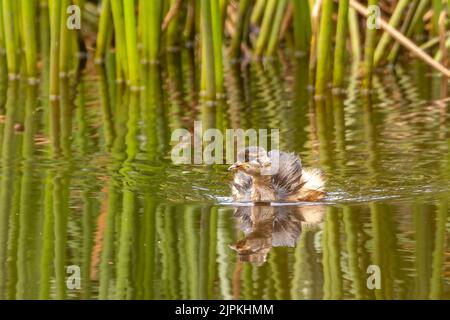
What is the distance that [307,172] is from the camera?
6641mm

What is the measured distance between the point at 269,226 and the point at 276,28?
16.5 feet

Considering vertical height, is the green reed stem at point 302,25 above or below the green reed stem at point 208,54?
above

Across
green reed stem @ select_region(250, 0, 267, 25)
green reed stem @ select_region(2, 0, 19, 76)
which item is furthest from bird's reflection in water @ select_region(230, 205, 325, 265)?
green reed stem @ select_region(250, 0, 267, 25)

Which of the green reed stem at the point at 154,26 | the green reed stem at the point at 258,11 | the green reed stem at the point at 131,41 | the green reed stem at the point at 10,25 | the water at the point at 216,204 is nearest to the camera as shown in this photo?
the water at the point at 216,204

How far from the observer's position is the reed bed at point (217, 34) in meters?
8.66

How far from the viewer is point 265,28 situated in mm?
10812

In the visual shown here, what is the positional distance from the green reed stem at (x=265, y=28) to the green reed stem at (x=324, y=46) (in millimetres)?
1589

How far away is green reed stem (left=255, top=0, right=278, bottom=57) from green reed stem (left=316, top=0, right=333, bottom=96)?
1.59 m

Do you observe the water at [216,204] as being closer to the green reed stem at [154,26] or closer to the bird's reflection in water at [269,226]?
the bird's reflection in water at [269,226]

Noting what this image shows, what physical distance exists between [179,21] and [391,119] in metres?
3.88

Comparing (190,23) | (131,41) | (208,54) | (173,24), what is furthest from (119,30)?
(190,23)

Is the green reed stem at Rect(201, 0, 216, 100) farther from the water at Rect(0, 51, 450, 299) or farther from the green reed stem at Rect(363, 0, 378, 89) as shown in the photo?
the green reed stem at Rect(363, 0, 378, 89)

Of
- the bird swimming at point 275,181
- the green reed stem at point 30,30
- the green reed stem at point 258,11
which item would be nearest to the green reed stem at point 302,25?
the green reed stem at point 258,11

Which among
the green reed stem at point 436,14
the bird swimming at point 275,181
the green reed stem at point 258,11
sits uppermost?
the green reed stem at point 258,11
